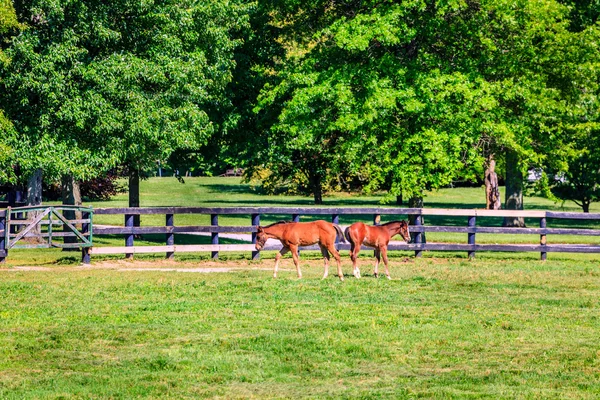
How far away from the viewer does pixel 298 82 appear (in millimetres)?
32875

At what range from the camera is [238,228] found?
2766 centimetres

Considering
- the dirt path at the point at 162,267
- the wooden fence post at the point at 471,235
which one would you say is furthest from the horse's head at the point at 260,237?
the wooden fence post at the point at 471,235

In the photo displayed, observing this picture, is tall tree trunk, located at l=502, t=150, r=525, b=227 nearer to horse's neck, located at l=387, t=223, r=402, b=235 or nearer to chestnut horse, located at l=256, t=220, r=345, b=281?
→ horse's neck, located at l=387, t=223, r=402, b=235

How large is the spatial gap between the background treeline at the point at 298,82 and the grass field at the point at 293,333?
540cm

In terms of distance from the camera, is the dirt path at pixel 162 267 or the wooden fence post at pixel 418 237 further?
the wooden fence post at pixel 418 237

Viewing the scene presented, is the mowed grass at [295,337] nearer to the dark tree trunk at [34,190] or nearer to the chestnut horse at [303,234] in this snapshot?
the chestnut horse at [303,234]

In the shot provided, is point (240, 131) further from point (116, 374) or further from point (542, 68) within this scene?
point (116, 374)

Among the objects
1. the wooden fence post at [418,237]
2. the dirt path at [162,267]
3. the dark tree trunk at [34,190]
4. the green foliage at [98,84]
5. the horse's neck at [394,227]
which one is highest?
the green foliage at [98,84]

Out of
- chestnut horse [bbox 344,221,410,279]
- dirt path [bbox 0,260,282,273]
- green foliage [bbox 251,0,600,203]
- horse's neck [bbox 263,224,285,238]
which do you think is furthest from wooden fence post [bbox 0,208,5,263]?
green foliage [bbox 251,0,600,203]

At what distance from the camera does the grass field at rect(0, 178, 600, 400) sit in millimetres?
11438

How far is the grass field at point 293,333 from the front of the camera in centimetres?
1144

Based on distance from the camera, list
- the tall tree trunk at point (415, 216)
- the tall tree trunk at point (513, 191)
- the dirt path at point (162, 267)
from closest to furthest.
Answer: the dirt path at point (162, 267) < the tall tree trunk at point (415, 216) < the tall tree trunk at point (513, 191)

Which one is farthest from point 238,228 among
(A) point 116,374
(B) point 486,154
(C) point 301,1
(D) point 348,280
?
(A) point 116,374

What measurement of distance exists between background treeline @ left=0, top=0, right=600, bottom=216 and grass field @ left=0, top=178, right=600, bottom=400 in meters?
5.40
